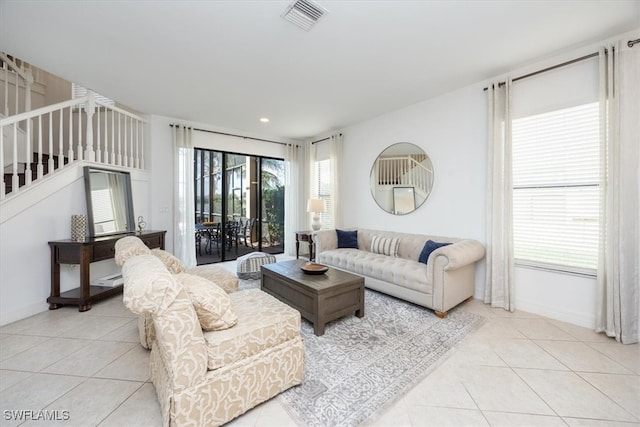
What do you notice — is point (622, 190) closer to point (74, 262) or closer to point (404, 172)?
point (404, 172)

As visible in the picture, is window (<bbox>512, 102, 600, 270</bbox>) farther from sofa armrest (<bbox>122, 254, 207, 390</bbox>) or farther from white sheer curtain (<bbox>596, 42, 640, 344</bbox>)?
sofa armrest (<bbox>122, 254, 207, 390</bbox>)

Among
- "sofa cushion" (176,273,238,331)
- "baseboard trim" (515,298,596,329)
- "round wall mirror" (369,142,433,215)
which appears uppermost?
"round wall mirror" (369,142,433,215)

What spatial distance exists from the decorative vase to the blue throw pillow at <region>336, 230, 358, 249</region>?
356 cm

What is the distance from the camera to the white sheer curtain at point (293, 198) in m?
6.10

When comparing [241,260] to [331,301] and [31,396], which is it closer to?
[331,301]

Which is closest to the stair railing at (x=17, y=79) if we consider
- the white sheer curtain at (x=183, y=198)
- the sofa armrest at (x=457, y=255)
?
the white sheer curtain at (x=183, y=198)

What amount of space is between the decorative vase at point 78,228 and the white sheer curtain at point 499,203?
4.92 m

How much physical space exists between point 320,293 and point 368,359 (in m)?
0.67

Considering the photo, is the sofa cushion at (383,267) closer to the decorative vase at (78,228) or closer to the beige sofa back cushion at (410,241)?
the beige sofa back cushion at (410,241)

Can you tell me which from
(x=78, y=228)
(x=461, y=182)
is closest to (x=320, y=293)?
(x=461, y=182)

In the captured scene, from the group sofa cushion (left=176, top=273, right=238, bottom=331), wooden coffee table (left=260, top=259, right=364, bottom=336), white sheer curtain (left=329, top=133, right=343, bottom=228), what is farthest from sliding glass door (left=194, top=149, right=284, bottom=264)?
sofa cushion (left=176, top=273, right=238, bottom=331)

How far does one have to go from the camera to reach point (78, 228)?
302 centimetres

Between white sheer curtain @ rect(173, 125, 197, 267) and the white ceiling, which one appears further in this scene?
white sheer curtain @ rect(173, 125, 197, 267)

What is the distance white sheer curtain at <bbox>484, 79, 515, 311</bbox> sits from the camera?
2.98 metres
